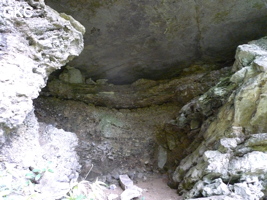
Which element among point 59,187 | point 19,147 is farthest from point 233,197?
point 19,147

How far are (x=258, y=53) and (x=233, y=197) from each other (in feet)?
6.79

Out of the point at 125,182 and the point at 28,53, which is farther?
the point at 125,182

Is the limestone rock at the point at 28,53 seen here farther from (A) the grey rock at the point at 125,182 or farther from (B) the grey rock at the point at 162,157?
(B) the grey rock at the point at 162,157

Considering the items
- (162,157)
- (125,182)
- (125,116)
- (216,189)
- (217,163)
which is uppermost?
(217,163)

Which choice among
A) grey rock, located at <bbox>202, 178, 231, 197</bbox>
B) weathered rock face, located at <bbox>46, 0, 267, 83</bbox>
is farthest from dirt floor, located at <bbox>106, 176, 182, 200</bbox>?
weathered rock face, located at <bbox>46, 0, 267, 83</bbox>

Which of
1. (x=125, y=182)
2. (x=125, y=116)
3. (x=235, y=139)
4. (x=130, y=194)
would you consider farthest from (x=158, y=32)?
(x=130, y=194)

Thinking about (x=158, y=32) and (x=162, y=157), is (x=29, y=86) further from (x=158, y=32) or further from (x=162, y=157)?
(x=162, y=157)

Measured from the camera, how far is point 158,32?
420cm

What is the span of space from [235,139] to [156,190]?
1.51 m

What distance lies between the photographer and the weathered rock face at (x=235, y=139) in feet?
8.54

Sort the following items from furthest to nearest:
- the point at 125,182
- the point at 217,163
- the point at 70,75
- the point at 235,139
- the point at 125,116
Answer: the point at 125,116, the point at 70,75, the point at 125,182, the point at 235,139, the point at 217,163

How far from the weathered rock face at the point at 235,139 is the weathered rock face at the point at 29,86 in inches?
Answer: 64.4

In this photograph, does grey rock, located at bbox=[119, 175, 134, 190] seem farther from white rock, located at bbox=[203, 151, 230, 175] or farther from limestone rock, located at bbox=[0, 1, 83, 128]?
limestone rock, located at bbox=[0, 1, 83, 128]

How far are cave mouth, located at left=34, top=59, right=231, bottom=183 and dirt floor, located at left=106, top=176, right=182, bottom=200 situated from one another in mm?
216
